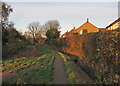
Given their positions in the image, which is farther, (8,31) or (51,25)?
(51,25)

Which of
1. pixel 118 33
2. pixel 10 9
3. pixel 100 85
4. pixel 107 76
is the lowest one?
pixel 100 85

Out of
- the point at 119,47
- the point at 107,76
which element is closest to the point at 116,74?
the point at 107,76

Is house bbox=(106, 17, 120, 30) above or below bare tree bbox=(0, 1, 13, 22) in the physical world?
below

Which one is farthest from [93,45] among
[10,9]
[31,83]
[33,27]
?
[33,27]

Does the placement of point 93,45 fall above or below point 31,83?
above

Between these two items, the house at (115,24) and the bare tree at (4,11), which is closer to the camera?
the house at (115,24)

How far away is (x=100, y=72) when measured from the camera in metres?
5.24

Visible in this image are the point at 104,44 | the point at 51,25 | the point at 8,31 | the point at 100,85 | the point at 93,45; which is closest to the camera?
the point at 100,85

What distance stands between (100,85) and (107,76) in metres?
0.61

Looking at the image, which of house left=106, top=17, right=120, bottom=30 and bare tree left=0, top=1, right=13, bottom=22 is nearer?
house left=106, top=17, right=120, bottom=30

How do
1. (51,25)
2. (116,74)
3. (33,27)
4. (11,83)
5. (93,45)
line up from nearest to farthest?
1. (116,74)
2. (11,83)
3. (93,45)
4. (51,25)
5. (33,27)

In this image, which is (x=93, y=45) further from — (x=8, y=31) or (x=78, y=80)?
(x=8, y=31)

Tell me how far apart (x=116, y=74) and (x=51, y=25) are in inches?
1798

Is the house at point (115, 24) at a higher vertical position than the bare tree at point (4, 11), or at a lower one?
lower
